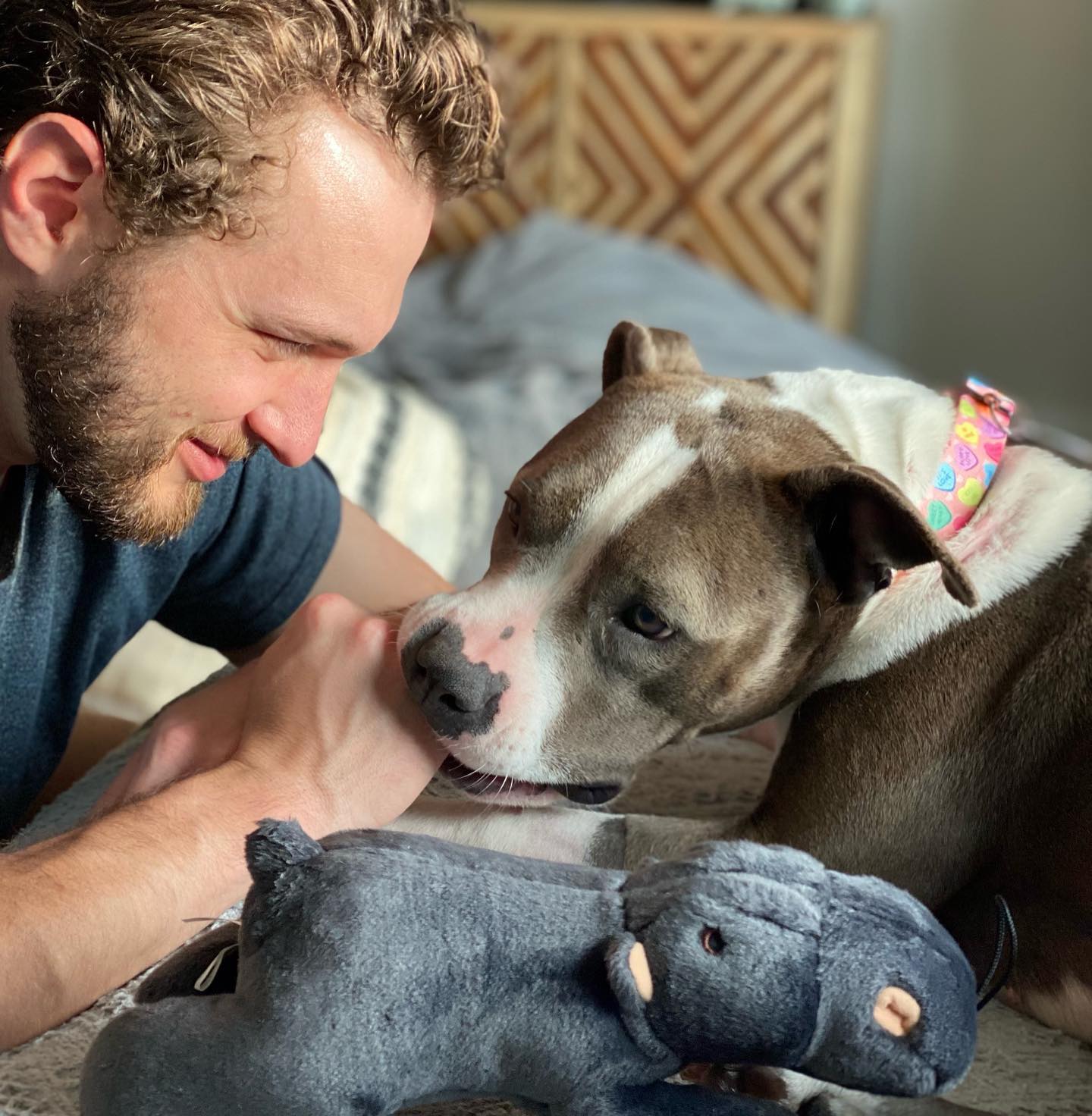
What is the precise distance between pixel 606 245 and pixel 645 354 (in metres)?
3.44

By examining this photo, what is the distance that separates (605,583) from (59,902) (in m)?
0.59

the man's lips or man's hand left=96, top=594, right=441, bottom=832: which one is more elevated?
the man's lips

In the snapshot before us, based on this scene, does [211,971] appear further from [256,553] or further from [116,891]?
[256,553]

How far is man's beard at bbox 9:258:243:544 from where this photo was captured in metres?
1.44

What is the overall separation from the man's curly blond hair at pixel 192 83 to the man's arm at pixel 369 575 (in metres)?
0.62

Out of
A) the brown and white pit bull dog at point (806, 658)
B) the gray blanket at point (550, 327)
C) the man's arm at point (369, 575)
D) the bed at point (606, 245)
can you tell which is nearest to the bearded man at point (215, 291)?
the brown and white pit bull dog at point (806, 658)

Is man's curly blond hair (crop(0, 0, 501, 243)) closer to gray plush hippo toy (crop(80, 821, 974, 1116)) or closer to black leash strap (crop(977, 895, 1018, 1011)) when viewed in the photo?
gray plush hippo toy (crop(80, 821, 974, 1116))

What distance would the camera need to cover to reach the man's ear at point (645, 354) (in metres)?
1.66

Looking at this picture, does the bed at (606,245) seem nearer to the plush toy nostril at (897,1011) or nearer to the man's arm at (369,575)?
the man's arm at (369,575)

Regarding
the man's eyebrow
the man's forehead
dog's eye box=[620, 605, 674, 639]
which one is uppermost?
the man's forehead

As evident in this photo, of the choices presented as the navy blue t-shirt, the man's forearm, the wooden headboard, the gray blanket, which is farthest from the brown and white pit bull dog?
the wooden headboard

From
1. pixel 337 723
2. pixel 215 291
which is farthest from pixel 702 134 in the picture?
pixel 337 723

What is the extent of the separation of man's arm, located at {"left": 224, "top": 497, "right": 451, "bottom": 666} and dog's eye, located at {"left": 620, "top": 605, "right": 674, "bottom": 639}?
0.49m

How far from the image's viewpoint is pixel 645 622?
4.67 feet
